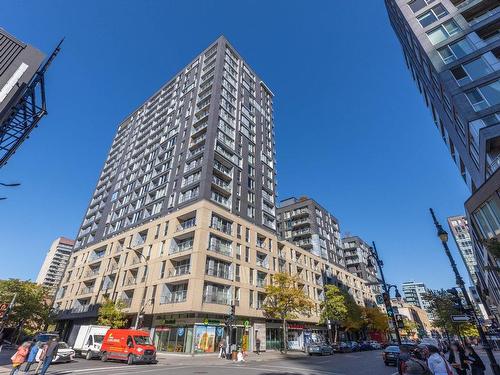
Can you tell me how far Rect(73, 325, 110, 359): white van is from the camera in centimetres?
2441

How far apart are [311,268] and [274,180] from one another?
19.0 metres

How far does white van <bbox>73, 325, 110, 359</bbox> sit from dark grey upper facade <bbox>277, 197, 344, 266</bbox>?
44.6 metres

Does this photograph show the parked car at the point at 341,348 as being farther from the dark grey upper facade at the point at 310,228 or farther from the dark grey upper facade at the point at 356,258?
the dark grey upper facade at the point at 356,258

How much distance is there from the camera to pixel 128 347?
20797 millimetres

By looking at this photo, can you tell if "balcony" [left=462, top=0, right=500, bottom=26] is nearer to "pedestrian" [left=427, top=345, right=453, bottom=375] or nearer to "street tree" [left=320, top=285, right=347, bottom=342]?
"pedestrian" [left=427, top=345, right=453, bottom=375]

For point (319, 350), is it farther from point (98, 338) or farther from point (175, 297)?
point (98, 338)

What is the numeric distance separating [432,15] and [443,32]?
144 inches

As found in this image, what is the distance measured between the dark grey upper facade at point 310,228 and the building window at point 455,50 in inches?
1803

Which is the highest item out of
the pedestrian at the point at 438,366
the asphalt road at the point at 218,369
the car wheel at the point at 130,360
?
the pedestrian at the point at 438,366

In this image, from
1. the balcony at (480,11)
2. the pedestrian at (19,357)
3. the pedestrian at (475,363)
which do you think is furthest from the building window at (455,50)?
the pedestrian at (19,357)

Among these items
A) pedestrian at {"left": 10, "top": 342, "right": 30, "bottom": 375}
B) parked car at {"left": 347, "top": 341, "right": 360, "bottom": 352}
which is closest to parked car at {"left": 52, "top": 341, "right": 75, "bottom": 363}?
pedestrian at {"left": 10, "top": 342, "right": 30, "bottom": 375}

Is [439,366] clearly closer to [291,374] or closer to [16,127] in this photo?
[291,374]

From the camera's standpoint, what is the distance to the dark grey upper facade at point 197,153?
138 ft

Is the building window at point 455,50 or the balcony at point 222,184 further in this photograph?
the balcony at point 222,184
